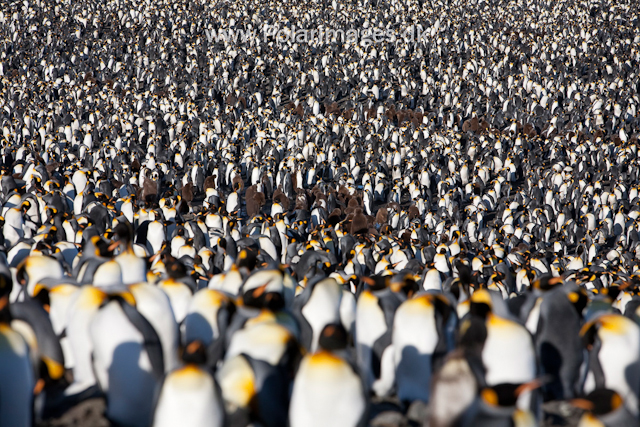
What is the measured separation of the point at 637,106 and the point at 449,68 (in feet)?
32.1

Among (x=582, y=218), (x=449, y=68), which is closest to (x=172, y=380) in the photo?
(x=582, y=218)

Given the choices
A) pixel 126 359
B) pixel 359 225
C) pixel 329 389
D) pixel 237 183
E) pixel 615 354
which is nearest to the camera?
pixel 329 389

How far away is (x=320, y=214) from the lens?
13273 millimetres

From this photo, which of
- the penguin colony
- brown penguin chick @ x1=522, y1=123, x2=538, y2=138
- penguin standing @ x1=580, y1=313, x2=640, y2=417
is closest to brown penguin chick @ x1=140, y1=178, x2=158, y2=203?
the penguin colony

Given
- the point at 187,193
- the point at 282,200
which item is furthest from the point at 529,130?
the point at 187,193

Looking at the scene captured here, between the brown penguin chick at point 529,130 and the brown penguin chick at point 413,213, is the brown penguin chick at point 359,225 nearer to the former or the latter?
the brown penguin chick at point 413,213

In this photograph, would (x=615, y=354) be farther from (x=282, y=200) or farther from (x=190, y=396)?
(x=282, y=200)

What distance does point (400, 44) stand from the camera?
35219 millimetres

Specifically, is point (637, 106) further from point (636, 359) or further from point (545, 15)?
point (636, 359)

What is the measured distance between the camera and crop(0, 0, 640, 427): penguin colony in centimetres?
351

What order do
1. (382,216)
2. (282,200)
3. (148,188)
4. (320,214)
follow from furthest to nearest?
(148,188), (282,200), (382,216), (320,214)

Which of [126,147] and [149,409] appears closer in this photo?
[149,409]

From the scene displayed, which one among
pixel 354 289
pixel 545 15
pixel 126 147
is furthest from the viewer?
pixel 545 15

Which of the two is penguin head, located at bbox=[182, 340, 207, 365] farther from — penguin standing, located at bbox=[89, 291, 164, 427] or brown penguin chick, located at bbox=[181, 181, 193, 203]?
brown penguin chick, located at bbox=[181, 181, 193, 203]
